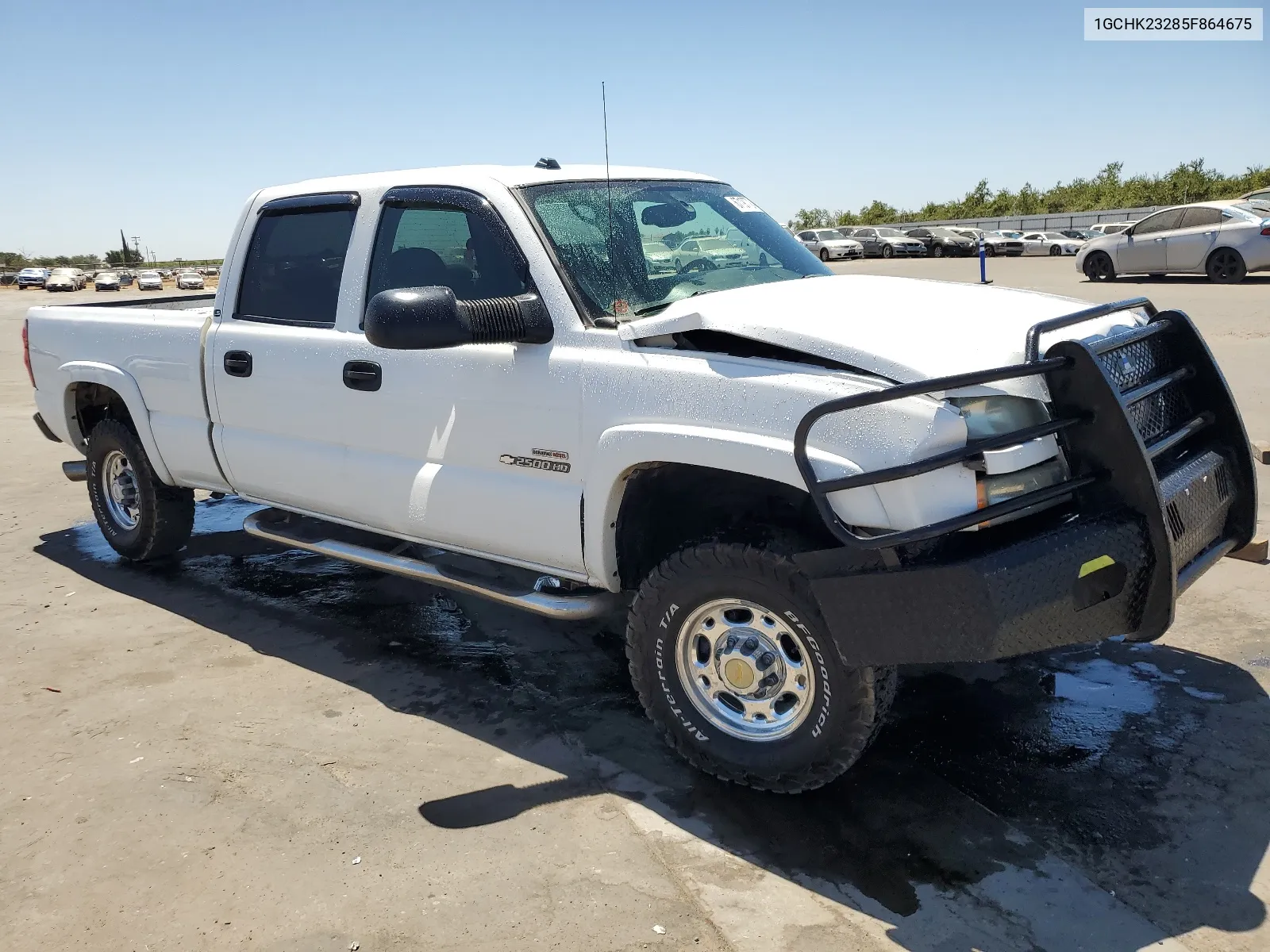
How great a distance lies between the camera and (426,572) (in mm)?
4309

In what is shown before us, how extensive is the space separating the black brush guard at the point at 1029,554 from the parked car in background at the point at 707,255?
52.2 inches

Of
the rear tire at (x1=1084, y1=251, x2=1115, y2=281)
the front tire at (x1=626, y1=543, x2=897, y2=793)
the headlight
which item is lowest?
the front tire at (x1=626, y1=543, x2=897, y2=793)

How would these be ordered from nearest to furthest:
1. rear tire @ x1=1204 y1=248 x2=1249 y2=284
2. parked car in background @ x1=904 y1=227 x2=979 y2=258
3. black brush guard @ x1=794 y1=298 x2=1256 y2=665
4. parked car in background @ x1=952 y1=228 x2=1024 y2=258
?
black brush guard @ x1=794 y1=298 x2=1256 y2=665, rear tire @ x1=1204 y1=248 x2=1249 y2=284, parked car in background @ x1=952 y1=228 x2=1024 y2=258, parked car in background @ x1=904 y1=227 x2=979 y2=258

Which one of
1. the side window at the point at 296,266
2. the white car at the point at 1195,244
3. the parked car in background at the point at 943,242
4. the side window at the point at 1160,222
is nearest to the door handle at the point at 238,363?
Answer: the side window at the point at 296,266

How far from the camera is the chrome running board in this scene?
12.7 ft

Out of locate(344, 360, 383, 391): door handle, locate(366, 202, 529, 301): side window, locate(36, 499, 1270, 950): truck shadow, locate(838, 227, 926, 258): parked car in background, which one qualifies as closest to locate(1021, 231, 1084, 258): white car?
locate(838, 227, 926, 258): parked car in background

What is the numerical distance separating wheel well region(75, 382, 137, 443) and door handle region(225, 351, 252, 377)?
1.39 meters

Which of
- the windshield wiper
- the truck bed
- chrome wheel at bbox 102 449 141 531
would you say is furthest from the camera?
chrome wheel at bbox 102 449 141 531

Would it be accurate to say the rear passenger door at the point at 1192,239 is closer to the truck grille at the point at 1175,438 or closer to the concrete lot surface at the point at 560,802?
the concrete lot surface at the point at 560,802

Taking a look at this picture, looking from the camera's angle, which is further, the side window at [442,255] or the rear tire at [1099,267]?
the rear tire at [1099,267]

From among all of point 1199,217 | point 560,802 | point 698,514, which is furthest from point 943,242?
point 560,802

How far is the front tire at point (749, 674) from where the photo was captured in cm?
322

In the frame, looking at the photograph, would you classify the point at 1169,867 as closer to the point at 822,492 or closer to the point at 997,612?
the point at 997,612

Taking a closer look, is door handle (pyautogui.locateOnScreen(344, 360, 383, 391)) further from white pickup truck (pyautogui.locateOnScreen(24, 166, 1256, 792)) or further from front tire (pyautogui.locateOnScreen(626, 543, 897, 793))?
front tire (pyautogui.locateOnScreen(626, 543, 897, 793))
